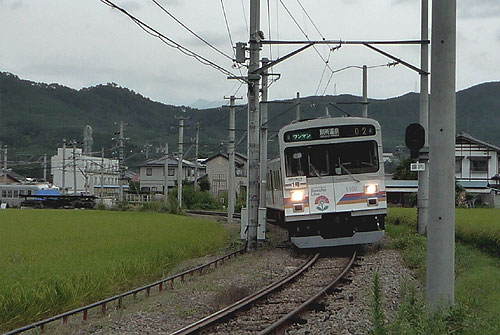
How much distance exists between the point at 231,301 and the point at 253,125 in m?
8.50

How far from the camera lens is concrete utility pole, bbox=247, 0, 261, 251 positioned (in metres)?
18.5

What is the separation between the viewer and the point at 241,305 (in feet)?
32.1

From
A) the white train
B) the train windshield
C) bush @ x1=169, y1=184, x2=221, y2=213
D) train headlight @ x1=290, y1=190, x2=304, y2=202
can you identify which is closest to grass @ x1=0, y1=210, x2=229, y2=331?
train headlight @ x1=290, y1=190, x2=304, y2=202

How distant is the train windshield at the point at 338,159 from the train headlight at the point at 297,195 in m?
0.44

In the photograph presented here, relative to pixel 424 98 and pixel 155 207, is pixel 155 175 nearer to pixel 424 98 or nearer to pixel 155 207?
pixel 155 207

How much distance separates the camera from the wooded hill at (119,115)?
346ft

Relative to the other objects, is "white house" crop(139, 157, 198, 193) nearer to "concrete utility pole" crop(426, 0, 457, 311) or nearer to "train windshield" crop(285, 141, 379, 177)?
"train windshield" crop(285, 141, 379, 177)

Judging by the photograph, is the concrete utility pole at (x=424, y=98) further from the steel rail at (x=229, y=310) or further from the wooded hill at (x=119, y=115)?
the wooded hill at (x=119, y=115)

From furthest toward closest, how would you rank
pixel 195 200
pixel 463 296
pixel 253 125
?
pixel 195 200
pixel 253 125
pixel 463 296

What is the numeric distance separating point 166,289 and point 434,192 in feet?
23.1

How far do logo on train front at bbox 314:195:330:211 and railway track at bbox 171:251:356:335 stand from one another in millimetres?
2445

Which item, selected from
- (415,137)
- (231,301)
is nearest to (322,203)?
(231,301)

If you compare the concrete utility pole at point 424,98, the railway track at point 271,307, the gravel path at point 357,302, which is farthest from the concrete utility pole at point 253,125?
the railway track at point 271,307

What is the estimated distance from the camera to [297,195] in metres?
16.7
